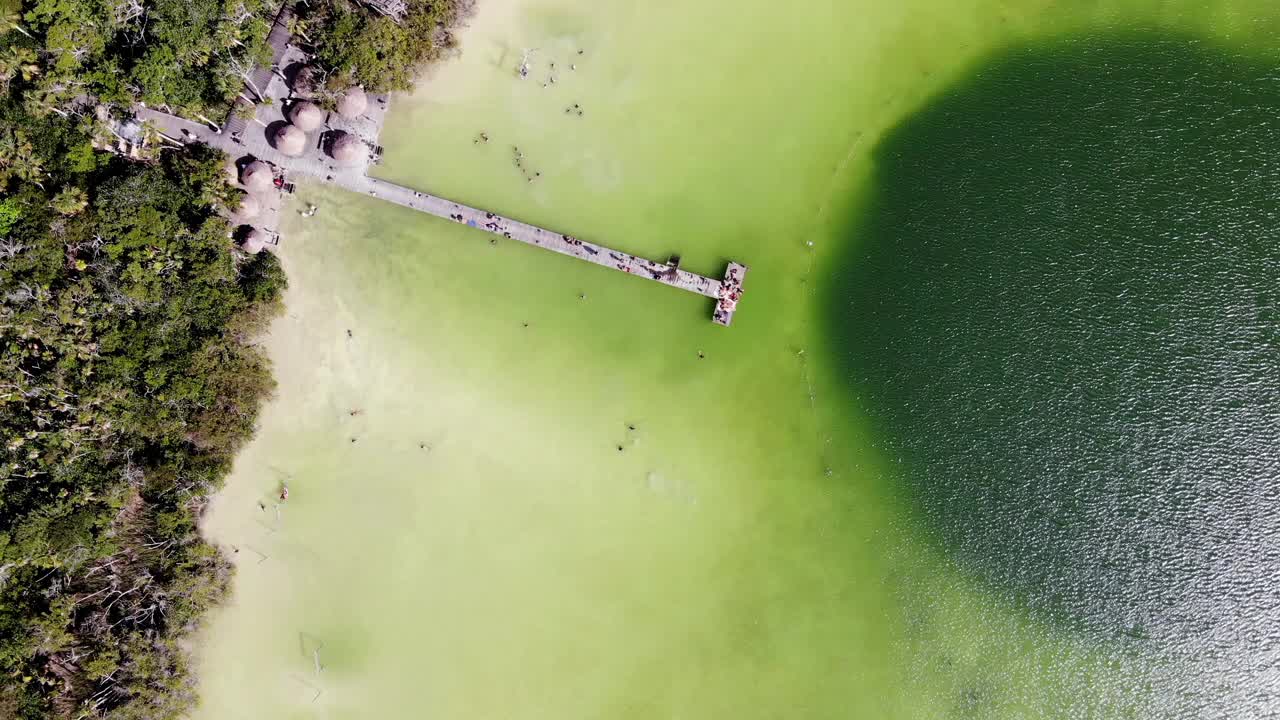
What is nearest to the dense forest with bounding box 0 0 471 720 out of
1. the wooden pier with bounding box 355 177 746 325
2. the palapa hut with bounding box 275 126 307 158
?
the palapa hut with bounding box 275 126 307 158

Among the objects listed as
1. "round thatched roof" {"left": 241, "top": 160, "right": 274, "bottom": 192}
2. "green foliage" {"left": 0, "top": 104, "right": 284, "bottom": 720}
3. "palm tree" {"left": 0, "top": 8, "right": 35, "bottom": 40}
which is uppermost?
"palm tree" {"left": 0, "top": 8, "right": 35, "bottom": 40}

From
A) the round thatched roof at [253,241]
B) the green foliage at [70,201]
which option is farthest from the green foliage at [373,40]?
the green foliage at [70,201]

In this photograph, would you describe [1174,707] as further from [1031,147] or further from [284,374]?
[284,374]

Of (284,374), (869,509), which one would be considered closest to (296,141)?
(284,374)

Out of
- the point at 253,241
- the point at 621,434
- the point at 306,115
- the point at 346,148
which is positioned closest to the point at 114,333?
the point at 253,241

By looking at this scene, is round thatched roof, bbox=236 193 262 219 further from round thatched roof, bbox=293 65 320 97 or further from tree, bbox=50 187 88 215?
tree, bbox=50 187 88 215
